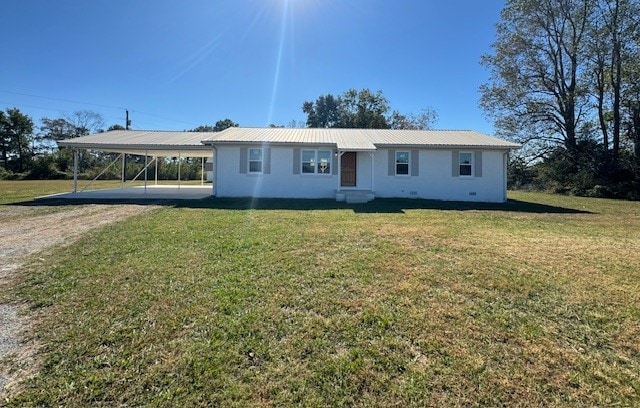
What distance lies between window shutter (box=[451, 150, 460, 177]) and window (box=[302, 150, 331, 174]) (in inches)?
222

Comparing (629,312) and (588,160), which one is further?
(588,160)

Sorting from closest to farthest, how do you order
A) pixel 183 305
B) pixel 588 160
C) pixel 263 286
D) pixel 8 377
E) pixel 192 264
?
pixel 8 377 < pixel 183 305 < pixel 263 286 < pixel 192 264 < pixel 588 160

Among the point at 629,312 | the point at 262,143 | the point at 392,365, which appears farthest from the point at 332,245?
the point at 262,143

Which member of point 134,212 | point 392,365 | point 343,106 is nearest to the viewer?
point 392,365

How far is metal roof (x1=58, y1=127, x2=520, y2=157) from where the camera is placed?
14305mm

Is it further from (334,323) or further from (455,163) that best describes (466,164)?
(334,323)

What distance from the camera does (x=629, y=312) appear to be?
3.47 meters

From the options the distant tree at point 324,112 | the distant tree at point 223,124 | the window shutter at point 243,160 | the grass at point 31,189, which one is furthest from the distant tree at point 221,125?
the window shutter at point 243,160

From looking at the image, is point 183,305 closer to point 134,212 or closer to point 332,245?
point 332,245

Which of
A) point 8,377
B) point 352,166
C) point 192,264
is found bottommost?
point 8,377

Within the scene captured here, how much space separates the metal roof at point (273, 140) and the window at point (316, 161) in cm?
55

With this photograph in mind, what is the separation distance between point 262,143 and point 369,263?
1044 centimetres

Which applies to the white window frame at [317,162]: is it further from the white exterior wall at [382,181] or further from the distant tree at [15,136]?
the distant tree at [15,136]

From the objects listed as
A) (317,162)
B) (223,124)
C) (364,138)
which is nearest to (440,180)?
(364,138)
